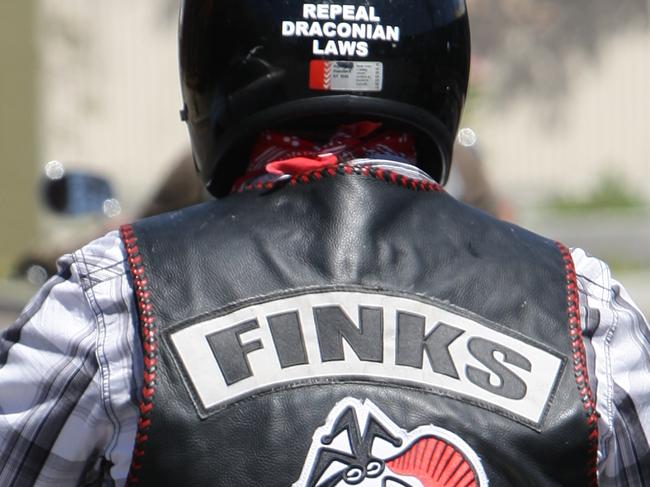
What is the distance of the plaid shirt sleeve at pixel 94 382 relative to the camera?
189cm

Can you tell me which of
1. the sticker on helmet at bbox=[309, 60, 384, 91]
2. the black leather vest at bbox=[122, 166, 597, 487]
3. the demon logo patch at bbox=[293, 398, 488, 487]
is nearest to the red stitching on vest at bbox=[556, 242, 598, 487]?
the black leather vest at bbox=[122, 166, 597, 487]

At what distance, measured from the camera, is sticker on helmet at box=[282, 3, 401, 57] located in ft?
6.91

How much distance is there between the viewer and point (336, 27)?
211 cm

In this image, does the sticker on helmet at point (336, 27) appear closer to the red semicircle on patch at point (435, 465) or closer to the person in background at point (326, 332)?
the person in background at point (326, 332)

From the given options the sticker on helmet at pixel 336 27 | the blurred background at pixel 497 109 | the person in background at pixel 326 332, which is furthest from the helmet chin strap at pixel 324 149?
the blurred background at pixel 497 109

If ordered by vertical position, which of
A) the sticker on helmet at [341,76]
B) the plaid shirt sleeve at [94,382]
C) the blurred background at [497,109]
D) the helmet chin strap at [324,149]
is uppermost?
the sticker on helmet at [341,76]

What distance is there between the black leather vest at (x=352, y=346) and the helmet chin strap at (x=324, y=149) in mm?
53

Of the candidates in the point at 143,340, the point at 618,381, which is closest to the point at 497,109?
the point at 618,381

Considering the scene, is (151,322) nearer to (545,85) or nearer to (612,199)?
(612,199)

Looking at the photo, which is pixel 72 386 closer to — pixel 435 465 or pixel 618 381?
pixel 435 465

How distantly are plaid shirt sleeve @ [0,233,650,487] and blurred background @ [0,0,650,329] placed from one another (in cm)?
946

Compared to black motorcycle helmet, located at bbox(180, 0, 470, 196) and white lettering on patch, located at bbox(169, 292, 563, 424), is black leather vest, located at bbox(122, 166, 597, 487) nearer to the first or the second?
white lettering on patch, located at bbox(169, 292, 563, 424)

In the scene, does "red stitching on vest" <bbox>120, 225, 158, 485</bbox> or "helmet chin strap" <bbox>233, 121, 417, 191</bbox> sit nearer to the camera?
"red stitching on vest" <bbox>120, 225, 158, 485</bbox>

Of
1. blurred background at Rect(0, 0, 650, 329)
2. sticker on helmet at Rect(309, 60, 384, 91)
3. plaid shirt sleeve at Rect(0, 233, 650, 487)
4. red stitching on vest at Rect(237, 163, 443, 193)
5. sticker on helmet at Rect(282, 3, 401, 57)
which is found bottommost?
blurred background at Rect(0, 0, 650, 329)
